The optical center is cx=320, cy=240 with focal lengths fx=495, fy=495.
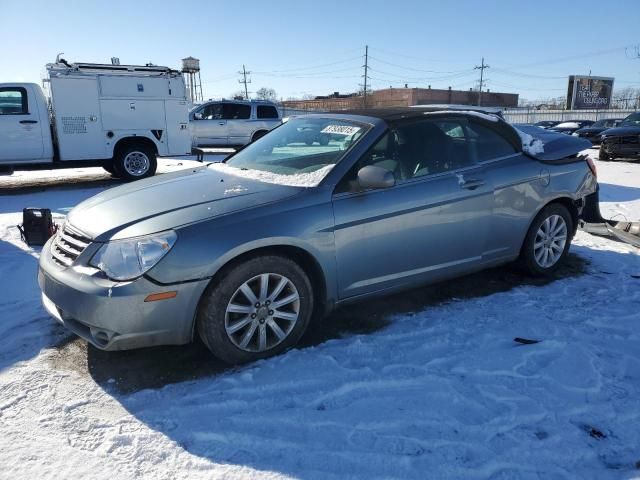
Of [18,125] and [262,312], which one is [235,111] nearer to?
[18,125]

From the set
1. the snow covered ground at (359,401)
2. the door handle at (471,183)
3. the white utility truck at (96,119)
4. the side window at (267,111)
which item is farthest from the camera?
the side window at (267,111)

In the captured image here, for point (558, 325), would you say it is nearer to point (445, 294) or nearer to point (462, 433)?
point (445, 294)

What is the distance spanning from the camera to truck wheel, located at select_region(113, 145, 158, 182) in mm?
10953

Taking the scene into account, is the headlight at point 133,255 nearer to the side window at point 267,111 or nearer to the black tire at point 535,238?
the black tire at point 535,238

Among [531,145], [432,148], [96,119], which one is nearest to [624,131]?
[531,145]

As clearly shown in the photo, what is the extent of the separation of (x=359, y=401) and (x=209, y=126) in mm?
15563

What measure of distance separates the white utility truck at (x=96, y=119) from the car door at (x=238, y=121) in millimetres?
5643

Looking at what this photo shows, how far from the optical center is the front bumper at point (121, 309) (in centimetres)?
277

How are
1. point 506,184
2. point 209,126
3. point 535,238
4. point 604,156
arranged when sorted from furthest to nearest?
A: point 209,126 → point 604,156 → point 535,238 → point 506,184

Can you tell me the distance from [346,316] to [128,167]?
342 inches

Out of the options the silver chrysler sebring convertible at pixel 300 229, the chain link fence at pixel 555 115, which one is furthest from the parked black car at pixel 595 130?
the chain link fence at pixel 555 115

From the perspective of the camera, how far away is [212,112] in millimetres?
17109

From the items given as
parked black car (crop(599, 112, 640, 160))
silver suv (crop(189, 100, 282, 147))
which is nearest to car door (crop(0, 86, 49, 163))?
silver suv (crop(189, 100, 282, 147))

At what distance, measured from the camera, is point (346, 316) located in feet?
12.9
